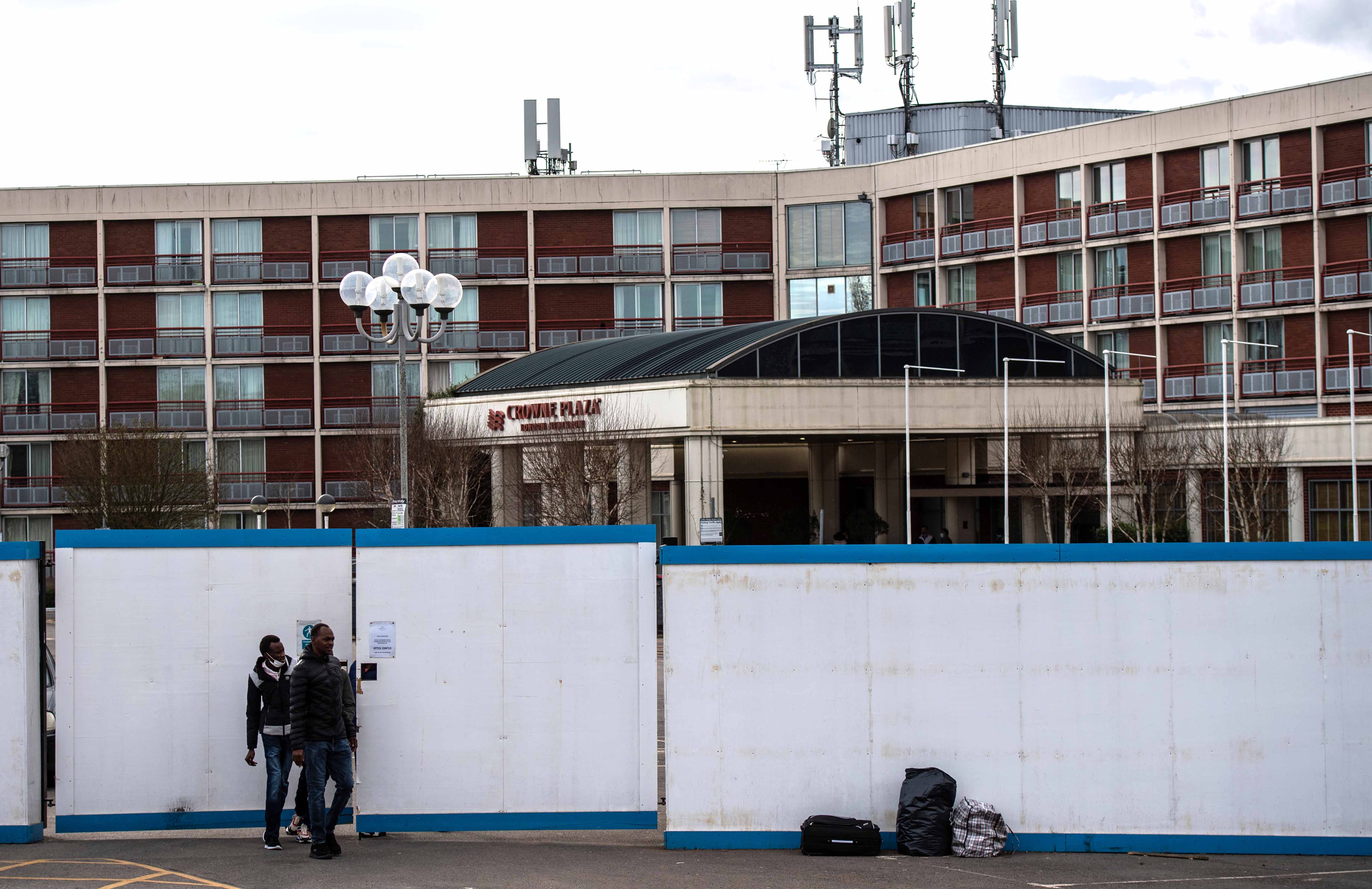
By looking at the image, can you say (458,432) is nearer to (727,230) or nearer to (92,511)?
(92,511)

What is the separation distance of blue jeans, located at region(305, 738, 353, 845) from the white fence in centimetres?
252

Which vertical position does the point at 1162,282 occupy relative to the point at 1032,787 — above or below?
above

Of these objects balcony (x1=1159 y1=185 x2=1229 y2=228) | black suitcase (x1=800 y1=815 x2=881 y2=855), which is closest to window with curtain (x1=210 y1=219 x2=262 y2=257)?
balcony (x1=1159 y1=185 x2=1229 y2=228)

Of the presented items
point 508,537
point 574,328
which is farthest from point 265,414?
point 508,537

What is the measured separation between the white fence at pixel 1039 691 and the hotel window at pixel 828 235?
5697 cm

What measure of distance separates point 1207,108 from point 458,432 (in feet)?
100

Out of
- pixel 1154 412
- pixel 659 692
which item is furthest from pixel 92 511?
pixel 659 692

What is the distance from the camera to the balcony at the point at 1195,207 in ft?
186

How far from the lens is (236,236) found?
68.7 m

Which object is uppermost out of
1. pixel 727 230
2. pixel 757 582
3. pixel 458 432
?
pixel 727 230

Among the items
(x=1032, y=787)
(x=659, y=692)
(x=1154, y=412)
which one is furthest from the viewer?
(x=1154, y=412)

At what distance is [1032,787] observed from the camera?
39.4 feet

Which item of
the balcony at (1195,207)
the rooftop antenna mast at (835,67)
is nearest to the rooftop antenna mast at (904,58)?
the rooftop antenna mast at (835,67)

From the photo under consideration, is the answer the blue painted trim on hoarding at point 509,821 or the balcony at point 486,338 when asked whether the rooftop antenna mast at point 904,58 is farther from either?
the blue painted trim on hoarding at point 509,821
